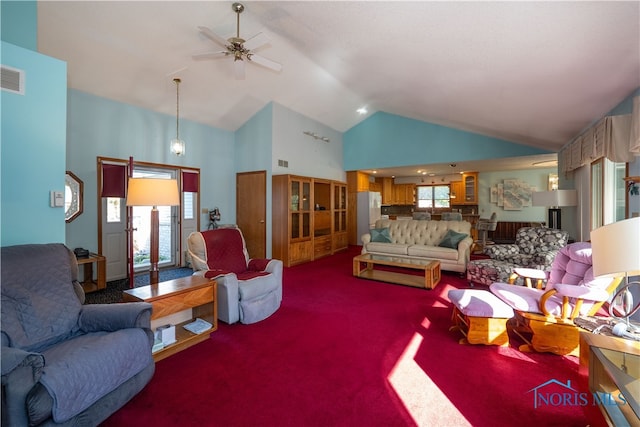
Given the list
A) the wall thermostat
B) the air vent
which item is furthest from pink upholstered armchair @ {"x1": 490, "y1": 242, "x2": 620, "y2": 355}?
the air vent

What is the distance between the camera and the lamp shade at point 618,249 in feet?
4.61

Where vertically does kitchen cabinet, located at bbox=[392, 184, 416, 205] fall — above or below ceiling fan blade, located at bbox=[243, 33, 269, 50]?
below

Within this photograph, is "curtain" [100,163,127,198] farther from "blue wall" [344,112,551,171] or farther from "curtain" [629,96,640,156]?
"curtain" [629,96,640,156]

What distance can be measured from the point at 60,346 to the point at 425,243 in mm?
5147

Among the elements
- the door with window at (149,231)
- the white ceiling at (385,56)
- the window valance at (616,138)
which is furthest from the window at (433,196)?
the door with window at (149,231)

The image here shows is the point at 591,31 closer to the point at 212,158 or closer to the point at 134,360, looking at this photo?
the point at 134,360

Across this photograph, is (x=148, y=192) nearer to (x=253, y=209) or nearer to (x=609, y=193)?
(x=253, y=209)

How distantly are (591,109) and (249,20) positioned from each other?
4.31 meters

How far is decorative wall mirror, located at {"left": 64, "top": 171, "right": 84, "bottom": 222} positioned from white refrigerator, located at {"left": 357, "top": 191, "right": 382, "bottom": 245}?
5.93 metres

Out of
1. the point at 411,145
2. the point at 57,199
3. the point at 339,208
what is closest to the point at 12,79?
the point at 57,199

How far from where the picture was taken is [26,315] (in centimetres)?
167

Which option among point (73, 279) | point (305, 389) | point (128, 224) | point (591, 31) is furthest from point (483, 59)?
point (128, 224)

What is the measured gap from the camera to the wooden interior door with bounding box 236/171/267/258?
18.9 feet

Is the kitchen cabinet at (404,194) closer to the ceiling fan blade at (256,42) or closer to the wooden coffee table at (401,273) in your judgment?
the wooden coffee table at (401,273)
